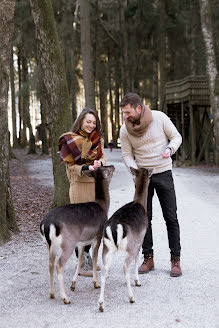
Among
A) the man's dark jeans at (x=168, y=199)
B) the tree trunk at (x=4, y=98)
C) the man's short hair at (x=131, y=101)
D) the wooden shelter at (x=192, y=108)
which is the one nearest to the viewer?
the man's short hair at (x=131, y=101)

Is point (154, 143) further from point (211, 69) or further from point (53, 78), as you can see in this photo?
point (211, 69)

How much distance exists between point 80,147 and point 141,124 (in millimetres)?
847

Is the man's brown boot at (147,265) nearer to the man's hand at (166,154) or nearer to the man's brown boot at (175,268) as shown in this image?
the man's brown boot at (175,268)

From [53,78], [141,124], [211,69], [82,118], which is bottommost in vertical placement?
[141,124]

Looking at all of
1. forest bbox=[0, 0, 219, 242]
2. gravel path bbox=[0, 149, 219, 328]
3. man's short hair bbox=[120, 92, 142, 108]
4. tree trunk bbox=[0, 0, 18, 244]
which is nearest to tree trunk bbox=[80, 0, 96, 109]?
forest bbox=[0, 0, 219, 242]

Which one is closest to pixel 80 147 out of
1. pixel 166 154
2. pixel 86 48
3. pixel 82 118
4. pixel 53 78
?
pixel 82 118

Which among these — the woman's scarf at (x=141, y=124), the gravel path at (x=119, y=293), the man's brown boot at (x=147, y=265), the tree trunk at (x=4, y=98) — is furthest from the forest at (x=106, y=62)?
the woman's scarf at (x=141, y=124)

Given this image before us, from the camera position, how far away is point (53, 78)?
10.8 m

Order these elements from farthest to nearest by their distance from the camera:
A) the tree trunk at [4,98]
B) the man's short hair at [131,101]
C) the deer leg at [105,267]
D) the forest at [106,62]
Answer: the forest at [106,62]
the tree trunk at [4,98]
the man's short hair at [131,101]
the deer leg at [105,267]

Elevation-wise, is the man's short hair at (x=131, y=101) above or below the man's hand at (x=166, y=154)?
above

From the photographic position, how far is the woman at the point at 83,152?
19.8 feet

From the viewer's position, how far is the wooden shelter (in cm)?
2434

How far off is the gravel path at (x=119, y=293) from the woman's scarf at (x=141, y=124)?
1.96m

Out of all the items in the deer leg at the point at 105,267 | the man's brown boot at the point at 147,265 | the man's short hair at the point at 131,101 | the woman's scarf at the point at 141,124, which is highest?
the man's short hair at the point at 131,101
